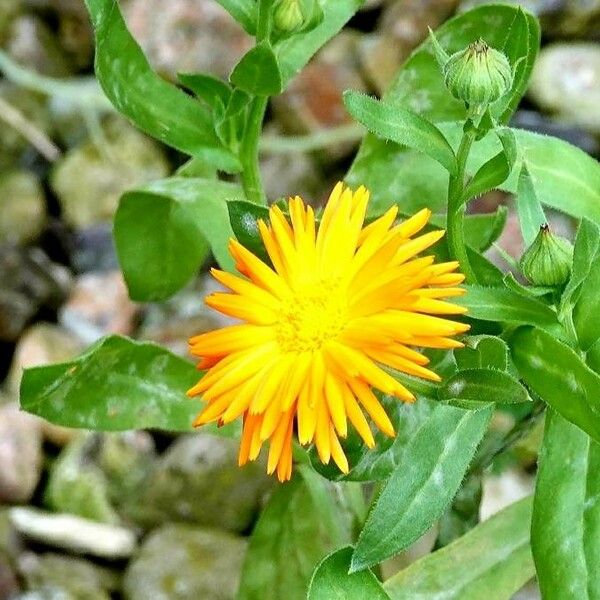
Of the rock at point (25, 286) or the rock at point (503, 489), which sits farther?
the rock at point (25, 286)

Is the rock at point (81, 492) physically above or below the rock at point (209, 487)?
below

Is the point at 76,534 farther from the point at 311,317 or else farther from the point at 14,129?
the point at 311,317

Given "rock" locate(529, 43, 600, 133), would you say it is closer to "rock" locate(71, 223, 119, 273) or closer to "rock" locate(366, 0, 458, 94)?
"rock" locate(366, 0, 458, 94)

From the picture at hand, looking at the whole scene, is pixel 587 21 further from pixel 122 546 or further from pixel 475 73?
pixel 475 73

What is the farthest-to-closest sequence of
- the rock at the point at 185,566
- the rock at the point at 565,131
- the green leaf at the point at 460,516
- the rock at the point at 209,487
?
the rock at the point at 565,131 → the rock at the point at 209,487 → the rock at the point at 185,566 → the green leaf at the point at 460,516

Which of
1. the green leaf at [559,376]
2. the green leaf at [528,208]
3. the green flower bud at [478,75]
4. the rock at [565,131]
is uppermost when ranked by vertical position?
the rock at [565,131]

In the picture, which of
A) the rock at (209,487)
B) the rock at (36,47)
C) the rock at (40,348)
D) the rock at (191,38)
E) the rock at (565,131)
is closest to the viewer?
the rock at (209,487)

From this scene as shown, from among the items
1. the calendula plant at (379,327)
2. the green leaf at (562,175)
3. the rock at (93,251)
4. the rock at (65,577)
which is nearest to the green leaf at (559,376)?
the calendula plant at (379,327)

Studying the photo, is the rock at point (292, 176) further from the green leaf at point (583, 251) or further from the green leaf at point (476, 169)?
the green leaf at point (583, 251)
